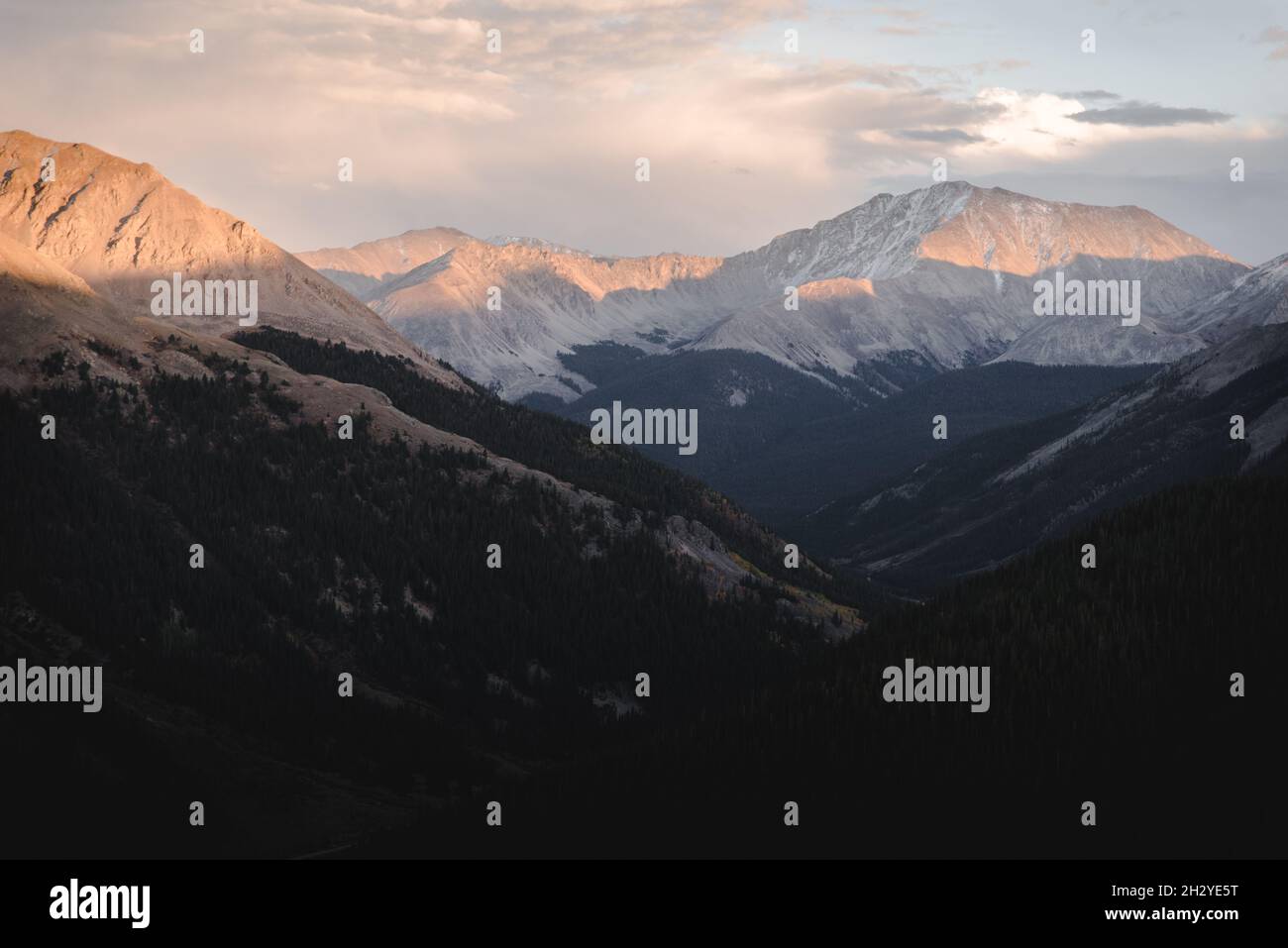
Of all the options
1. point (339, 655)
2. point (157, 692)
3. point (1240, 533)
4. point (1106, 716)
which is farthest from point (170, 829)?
point (1240, 533)

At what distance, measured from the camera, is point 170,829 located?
5413 inches

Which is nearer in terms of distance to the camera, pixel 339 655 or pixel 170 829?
pixel 170 829

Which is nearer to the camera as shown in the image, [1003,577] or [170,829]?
[170,829]
